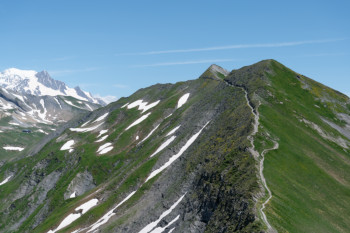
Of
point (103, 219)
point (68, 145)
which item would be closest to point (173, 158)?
point (103, 219)

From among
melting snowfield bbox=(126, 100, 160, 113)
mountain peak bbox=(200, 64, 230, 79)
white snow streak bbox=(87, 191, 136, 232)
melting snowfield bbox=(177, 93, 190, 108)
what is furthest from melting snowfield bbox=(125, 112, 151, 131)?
white snow streak bbox=(87, 191, 136, 232)

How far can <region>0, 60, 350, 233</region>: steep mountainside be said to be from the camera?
4547cm

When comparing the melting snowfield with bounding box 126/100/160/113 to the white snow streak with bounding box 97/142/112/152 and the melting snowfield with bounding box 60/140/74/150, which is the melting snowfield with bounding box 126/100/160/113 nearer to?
the white snow streak with bounding box 97/142/112/152

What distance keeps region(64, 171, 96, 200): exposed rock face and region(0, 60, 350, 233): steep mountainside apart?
0.41 metres

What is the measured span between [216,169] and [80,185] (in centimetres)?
8156

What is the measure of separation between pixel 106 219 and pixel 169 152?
23.4 metres

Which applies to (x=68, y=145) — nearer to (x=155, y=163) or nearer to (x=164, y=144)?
(x=164, y=144)

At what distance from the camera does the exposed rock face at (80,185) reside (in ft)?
395

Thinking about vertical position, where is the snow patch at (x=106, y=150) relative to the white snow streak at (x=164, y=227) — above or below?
above

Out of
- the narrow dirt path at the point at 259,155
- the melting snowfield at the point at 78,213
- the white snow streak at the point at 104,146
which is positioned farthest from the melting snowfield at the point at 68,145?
the narrow dirt path at the point at 259,155

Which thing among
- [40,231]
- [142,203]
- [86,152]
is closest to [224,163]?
[142,203]

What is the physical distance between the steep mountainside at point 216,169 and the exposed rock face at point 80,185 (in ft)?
1.34

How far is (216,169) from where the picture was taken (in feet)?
185

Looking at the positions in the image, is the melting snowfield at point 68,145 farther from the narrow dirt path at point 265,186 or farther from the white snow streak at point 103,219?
the narrow dirt path at point 265,186
